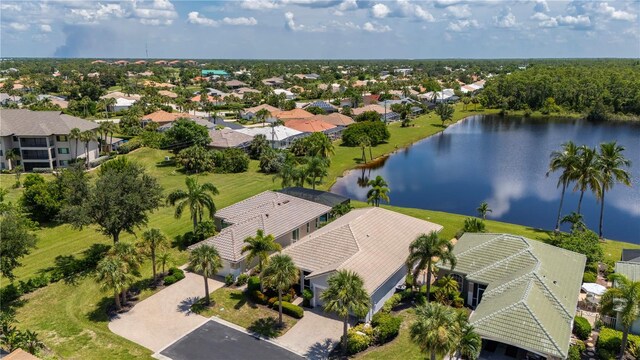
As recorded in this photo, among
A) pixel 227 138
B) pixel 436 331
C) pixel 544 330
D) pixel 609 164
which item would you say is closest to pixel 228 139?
pixel 227 138

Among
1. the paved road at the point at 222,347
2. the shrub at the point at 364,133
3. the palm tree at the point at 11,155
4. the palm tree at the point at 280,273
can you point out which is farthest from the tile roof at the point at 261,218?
the shrub at the point at 364,133

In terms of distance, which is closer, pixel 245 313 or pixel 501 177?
pixel 245 313

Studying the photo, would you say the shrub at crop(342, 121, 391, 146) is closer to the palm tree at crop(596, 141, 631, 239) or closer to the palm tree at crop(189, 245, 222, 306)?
the palm tree at crop(596, 141, 631, 239)

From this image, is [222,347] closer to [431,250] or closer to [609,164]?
[431,250]

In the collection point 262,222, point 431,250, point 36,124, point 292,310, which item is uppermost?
point 36,124

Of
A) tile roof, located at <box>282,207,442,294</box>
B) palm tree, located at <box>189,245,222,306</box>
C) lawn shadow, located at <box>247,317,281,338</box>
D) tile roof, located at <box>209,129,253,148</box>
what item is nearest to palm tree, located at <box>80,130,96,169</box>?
tile roof, located at <box>209,129,253,148</box>

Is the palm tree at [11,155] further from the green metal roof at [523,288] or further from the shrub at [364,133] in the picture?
the green metal roof at [523,288]
